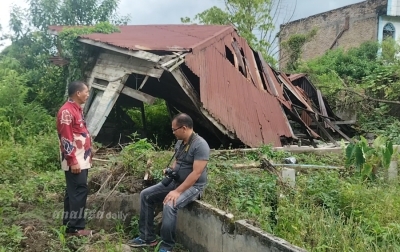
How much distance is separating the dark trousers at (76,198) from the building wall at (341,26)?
72.3 feet

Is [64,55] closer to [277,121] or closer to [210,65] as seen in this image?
[210,65]

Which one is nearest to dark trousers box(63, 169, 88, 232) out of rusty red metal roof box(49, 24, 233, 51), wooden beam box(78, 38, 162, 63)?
wooden beam box(78, 38, 162, 63)

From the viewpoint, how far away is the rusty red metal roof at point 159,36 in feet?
28.0

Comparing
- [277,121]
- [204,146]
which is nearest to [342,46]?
[277,121]

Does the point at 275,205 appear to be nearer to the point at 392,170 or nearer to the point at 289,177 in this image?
the point at 289,177

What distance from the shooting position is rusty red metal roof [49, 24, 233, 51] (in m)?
8.52

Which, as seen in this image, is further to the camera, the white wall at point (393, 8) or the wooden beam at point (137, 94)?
the white wall at point (393, 8)

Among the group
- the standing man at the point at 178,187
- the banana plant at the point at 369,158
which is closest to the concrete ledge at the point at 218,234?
the standing man at the point at 178,187

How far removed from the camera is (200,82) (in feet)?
27.9

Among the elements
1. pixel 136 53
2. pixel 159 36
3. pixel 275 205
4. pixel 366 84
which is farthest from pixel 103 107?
pixel 366 84

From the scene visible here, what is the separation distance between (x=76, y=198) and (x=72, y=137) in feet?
2.29

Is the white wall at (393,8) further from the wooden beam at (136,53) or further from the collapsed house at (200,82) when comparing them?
the wooden beam at (136,53)

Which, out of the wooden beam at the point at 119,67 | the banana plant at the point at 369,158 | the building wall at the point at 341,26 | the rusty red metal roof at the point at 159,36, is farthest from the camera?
the building wall at the point at 341,26

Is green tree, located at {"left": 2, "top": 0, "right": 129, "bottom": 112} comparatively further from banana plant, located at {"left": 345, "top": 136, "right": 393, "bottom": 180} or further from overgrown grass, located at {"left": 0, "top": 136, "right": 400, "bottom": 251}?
banana plant, located at {"left": 345, "top": 136, "right": 393, "bottom": 180}
